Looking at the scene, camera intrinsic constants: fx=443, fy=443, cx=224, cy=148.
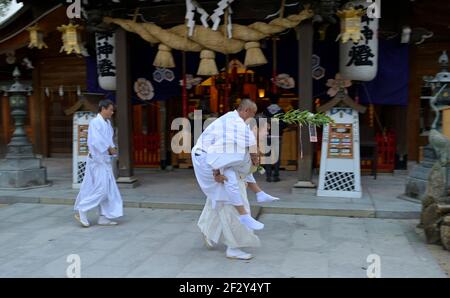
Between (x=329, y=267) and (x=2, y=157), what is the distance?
39.9 feet

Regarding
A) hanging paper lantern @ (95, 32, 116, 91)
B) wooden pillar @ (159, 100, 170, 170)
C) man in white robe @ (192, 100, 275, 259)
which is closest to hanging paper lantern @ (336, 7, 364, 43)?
man in white robe @ (192, 100, 275, 259)

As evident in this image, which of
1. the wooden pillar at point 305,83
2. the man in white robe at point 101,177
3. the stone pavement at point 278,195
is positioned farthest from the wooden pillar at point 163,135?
the man in white robe at point 101,177

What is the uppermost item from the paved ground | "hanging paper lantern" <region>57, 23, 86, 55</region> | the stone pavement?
"hanging paper lantern" <region>57, 23, 86, 55</region>

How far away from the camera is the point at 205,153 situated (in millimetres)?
4895

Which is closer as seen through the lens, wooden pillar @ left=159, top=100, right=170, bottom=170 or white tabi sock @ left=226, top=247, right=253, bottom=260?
white tabi sock @ left=226, top=247, right=253, bottom=260

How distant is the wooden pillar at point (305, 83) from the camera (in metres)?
7.66

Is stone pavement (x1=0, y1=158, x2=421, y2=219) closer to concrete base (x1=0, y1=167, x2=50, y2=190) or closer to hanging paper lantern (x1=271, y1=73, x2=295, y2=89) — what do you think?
concrete base (x1=0, y1=167, x2=50, y2=190)

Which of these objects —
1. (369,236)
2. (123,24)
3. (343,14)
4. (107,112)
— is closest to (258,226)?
(369,236)

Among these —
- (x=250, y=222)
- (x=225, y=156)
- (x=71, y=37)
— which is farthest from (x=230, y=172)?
(x=71, y=37)

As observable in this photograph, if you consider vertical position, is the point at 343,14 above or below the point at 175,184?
above

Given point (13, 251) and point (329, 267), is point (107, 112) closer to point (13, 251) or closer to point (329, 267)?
point (13, 251)

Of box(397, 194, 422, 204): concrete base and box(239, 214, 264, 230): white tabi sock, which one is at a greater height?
box(239, 214, 264, 230): white tabi sock

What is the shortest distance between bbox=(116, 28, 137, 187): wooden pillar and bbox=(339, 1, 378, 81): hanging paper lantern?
13.6 feet

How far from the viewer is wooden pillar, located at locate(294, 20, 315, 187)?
301 inches
